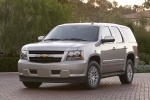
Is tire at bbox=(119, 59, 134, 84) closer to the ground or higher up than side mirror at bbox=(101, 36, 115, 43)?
closer to the ground

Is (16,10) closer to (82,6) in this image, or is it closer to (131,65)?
(131,65)

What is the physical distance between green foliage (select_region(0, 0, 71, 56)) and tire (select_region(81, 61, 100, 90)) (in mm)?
12529

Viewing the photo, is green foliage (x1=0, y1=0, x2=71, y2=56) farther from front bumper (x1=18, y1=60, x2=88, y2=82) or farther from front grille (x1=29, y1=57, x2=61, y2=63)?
front bumper (x1=18, y1=60, x2=88, y2=82)

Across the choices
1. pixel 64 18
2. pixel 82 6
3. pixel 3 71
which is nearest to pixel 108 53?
pixel 3 71

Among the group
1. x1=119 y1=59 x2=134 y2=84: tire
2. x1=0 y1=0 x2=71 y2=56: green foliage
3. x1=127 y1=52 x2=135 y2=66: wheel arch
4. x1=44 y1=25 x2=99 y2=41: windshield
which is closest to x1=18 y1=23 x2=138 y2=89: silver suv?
x1=44 y1=25 x2=99 y2=41: windshield

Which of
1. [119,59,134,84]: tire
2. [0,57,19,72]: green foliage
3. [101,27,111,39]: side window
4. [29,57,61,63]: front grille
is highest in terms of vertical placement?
[101,27,111,39]: side window

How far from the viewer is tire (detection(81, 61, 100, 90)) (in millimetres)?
13427

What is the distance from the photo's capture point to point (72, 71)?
1299 centimetres

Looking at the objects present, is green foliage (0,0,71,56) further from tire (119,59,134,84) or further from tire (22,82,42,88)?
tire (22,82,42,88)

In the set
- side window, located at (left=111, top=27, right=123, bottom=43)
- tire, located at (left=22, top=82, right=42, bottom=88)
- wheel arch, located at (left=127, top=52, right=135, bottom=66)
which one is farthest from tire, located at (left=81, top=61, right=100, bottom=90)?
wheel arch, located at (left=127, top=52, right=135, bottom=66)

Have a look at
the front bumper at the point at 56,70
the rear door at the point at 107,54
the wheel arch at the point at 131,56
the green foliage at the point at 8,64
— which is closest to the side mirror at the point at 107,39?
the rear door at the point at 107,54

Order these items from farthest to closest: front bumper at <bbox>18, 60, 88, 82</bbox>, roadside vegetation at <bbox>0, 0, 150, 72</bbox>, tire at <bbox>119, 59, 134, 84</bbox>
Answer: roadside vegetation at <bbox>0, 0, 150, 72</bbox>
tire at <bbox>119, 59, 134, 84</bbox>
front bumper at <bbox>18, 60, 88, 82</bbox>


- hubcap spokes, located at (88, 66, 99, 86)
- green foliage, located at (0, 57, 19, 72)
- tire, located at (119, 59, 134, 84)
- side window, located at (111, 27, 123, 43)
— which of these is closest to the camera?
hubcap spokes, located at (88, 66, 99, 86)

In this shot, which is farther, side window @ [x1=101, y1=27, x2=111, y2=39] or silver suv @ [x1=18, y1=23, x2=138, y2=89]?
side window @ [x1=101, y1=27, x2=111, y2=39]
